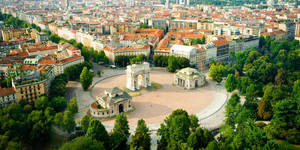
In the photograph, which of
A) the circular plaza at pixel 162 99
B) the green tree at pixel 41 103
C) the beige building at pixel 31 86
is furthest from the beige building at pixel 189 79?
the green tree at pixel 41 103

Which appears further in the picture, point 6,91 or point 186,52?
point 186,52

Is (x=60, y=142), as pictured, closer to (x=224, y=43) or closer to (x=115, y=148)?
(x=115, y=148)

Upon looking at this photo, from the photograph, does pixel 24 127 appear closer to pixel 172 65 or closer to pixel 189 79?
pixel 189 79

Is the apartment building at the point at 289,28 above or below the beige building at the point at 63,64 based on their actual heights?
above

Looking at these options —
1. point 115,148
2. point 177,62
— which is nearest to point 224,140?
point 115,148

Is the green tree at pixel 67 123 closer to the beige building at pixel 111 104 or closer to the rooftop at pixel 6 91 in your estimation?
the beige building at pixel 111 104

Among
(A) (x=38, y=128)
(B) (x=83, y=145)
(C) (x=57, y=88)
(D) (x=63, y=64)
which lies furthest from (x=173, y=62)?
(B) (x=83, y=145)

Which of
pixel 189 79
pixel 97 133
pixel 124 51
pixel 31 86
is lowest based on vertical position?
pixel 97 133
